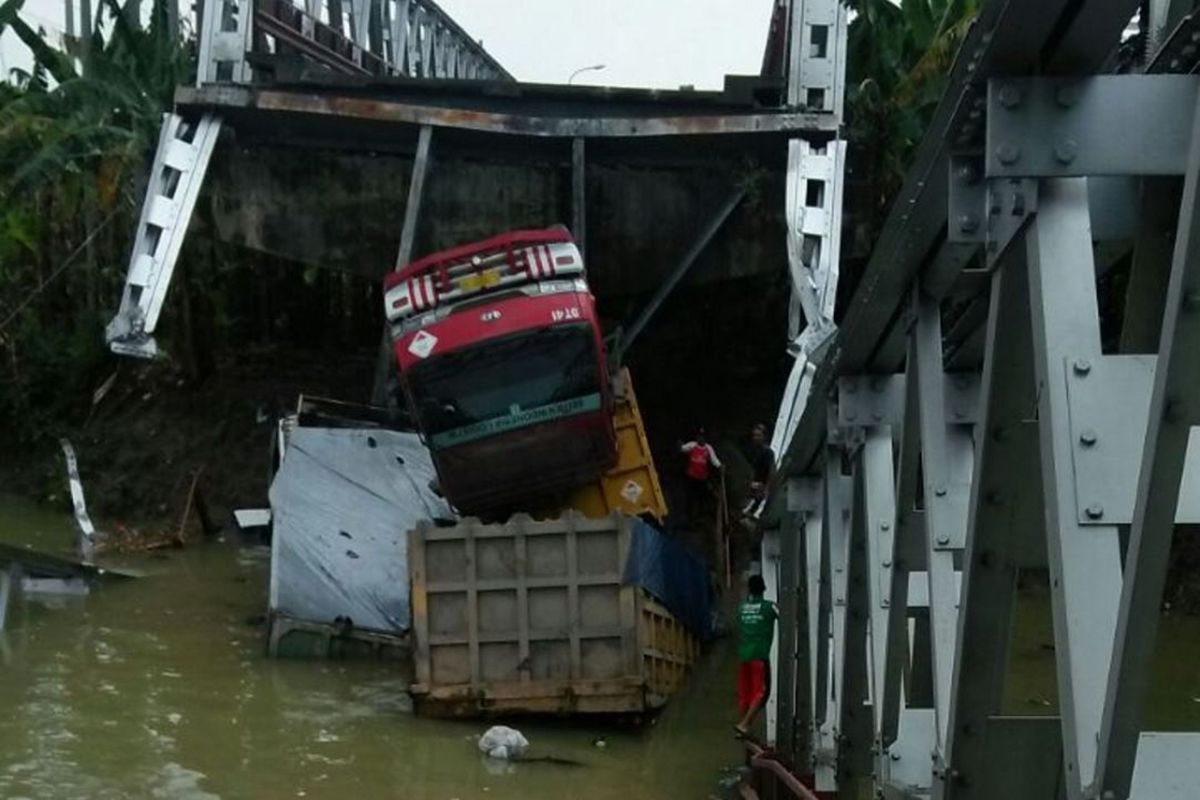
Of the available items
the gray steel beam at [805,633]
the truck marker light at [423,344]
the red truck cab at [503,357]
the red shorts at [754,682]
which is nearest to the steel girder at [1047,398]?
the gray steel beam at [805,633]

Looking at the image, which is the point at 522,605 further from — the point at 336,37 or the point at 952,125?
the point at 336,37

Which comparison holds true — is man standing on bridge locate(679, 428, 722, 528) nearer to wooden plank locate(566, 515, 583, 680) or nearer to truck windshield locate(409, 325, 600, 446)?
truck windshield locate(409, 325, 600, 446)

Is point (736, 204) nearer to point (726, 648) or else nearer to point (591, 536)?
point (726, 648)

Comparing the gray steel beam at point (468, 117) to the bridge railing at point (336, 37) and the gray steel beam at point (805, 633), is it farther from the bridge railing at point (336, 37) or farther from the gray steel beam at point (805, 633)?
the gray steel beam at point (805, 633)

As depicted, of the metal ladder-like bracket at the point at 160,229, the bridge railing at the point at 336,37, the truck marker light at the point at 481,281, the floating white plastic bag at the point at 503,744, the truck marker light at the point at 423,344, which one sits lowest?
the floating white plastic bag at the point at 503,744

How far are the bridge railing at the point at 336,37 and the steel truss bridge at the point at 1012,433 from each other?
12.5 metres

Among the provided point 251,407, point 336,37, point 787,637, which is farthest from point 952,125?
point 336,37

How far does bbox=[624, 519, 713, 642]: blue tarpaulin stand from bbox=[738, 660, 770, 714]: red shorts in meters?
A: 1.34

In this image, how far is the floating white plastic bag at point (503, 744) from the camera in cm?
1234

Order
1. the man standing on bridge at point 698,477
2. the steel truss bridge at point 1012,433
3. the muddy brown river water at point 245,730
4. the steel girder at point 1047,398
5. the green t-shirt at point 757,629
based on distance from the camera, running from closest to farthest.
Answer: the steel girder at point 1047,398
the steel truss bridge at point 1012,433
the muddy brown river water at point 245,730
the green t-shirt at point 757,629
the man standing on bridge at point 698,477

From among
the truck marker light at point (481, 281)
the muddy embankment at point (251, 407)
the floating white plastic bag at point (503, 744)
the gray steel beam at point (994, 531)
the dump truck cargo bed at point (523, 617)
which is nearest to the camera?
the gray steel beam at point (994, 531)

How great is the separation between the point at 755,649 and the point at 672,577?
2347 mm

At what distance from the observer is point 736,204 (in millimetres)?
20781

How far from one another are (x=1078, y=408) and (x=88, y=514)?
20.8 meters
